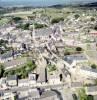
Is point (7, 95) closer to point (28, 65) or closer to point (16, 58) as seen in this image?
point (28, 65)

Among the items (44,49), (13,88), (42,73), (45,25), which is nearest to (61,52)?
(44,49)

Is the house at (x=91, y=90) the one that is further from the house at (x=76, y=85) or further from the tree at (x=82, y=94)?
the house at (x=76, y=85)

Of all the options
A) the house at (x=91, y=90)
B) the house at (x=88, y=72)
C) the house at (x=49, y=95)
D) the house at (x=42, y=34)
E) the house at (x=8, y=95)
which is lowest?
the house at (x=8, y=95)

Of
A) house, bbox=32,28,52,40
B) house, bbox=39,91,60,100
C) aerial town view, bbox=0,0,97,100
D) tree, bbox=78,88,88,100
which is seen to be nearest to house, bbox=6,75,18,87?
aerial town view, bbox=0,0,97,100

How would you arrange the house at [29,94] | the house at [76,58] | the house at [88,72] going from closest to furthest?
the house at [29,94], the house at [88,72], the house at [76,58]

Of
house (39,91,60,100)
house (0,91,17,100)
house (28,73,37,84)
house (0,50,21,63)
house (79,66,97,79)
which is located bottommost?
house (0,91,17,100)

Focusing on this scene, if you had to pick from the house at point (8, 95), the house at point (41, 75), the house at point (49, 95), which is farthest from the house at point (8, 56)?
the house at point (49, 95)

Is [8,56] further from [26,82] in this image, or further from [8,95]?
[8,95]

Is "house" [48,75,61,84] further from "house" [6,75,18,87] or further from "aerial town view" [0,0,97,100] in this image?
"house" [6,75,18,87]
